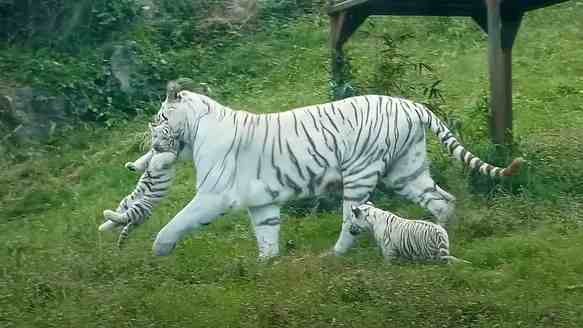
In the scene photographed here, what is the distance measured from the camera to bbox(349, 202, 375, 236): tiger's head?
7.52m

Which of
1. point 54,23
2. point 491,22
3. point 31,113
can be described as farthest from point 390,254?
point 54,23

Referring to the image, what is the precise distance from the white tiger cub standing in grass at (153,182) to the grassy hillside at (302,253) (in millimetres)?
225

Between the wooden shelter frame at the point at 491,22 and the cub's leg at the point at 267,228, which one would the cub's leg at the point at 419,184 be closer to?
the cub's leg at the point at 267,228

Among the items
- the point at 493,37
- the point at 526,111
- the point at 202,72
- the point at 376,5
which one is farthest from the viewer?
the point at 202,72

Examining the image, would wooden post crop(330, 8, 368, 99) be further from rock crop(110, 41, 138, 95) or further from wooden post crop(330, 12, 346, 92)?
rock crop(110, 41, 138, 95)

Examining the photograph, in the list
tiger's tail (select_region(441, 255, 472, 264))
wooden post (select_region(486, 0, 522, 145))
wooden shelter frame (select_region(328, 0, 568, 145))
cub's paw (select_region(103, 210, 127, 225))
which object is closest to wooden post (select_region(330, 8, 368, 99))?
wooden shelter frame (select_region(328, 0, 568, 145))

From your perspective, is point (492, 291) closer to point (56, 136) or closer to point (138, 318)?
point (138, 318)

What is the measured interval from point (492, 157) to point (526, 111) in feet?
11.7

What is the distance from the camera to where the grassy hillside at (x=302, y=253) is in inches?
235

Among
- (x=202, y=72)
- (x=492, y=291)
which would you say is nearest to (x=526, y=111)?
(x=202, y=72)

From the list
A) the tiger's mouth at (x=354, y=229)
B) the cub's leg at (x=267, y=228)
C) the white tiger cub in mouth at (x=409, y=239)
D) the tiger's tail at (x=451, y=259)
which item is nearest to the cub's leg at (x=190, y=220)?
the cub's leg at (x=267, y=228)

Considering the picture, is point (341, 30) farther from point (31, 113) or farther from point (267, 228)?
point (31, 113)

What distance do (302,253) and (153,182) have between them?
4.53ft

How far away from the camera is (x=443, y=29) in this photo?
52.2 feet
